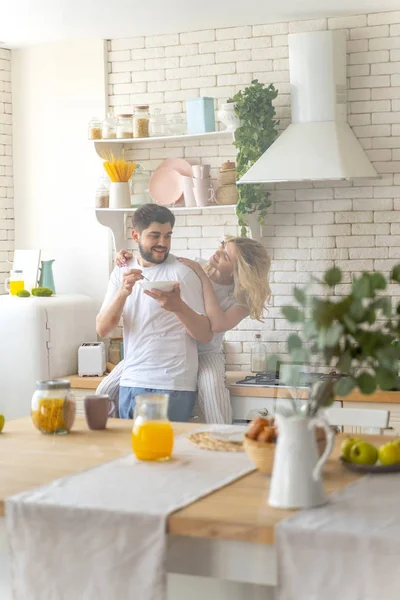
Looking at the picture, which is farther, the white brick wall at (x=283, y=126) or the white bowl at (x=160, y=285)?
the white brick wall at (x=283, y=126)

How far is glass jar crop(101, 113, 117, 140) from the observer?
5785 millimetres

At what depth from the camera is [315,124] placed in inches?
206

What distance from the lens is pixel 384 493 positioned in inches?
96.6

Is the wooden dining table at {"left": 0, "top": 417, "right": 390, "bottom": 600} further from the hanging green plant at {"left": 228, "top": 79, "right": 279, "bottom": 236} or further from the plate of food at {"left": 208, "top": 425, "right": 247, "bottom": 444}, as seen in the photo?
the hanging green plant at {"left": 228, "top": 79, "right": 279, "bottom": 236}

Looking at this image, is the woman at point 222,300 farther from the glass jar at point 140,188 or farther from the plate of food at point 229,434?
the plate of food at point 229,434

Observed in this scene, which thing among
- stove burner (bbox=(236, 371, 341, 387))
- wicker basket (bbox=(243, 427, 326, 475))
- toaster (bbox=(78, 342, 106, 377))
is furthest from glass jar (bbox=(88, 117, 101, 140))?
wicker basket (bbox=(243, 427, 326, 475))

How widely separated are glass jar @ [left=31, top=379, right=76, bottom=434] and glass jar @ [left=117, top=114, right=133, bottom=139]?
272cm

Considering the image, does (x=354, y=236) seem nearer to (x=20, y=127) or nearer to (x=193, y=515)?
(x=20, y=127)

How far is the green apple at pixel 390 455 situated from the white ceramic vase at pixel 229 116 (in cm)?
305

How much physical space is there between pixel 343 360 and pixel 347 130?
10.8 ft

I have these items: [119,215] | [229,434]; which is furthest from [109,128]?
[229,434]

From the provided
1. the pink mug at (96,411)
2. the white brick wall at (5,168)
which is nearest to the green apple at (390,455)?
the pink mug at (96,411)

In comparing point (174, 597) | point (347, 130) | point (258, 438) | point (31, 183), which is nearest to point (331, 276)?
point (258, 438)

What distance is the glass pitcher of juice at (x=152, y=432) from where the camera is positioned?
9.32 feet
